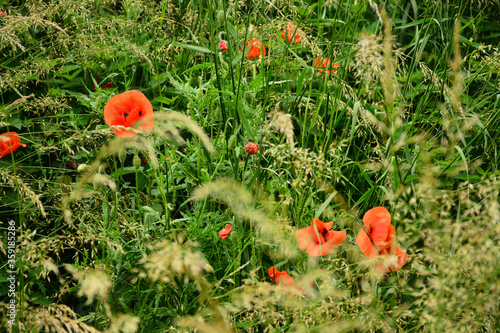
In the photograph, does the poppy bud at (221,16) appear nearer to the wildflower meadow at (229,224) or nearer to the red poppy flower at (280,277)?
the wildflower meadow at (229,224)

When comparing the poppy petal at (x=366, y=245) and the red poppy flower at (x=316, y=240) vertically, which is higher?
the red poppy flower at (x=316, y=240)

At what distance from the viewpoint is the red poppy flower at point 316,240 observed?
1.20m

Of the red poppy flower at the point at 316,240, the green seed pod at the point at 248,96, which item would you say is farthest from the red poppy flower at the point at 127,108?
the red poppy flower at the point at 316,240

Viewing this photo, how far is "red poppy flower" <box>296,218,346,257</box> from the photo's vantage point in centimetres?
120

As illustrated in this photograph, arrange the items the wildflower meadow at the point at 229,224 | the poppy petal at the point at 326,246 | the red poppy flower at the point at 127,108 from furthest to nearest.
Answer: the red poppy flower at the point at 127,108 < the poppy petal at the point at 326,246 < the wildflower meadow at the point at 229,224

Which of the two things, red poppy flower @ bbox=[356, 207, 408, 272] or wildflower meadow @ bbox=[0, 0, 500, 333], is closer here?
wildflower meadow @ bbox=[0, 0, 500, 333]

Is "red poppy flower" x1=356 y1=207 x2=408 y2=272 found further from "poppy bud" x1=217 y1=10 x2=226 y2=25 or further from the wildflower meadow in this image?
"poppy bud" x1=217 y1=10 x2=226 y2=25

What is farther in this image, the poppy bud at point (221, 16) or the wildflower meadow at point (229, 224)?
the poppy bud at point (221, 16)

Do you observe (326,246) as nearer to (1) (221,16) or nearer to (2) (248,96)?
(2) (248,96)

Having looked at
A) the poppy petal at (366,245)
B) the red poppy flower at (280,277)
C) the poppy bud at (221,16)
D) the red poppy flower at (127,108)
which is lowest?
the red poppy flower at (280,277)

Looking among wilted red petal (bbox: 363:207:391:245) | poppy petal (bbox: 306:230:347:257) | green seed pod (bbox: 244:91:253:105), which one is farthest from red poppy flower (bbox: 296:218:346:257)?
green seed pod (bbox: 244:91:253:105)

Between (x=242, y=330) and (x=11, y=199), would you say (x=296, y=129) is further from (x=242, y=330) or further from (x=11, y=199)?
(x=11, y=199)

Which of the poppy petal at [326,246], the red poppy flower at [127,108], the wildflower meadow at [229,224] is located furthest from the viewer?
the red poppy flower at [127,108]

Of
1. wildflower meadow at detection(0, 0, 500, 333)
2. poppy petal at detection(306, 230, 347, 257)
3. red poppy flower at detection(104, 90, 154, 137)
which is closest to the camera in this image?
wildflower meadow at detection(0, 0, 500, 333)
